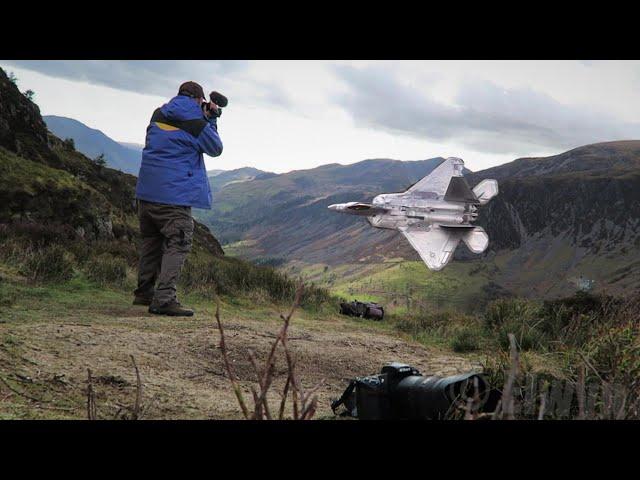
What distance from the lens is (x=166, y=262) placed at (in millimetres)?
6262

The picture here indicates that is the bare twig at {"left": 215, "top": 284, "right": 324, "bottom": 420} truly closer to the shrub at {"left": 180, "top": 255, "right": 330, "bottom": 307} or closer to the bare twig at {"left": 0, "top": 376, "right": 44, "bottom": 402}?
the bare twig at {"left": 0, "top": 376, "right": 44, "bottom": 402}

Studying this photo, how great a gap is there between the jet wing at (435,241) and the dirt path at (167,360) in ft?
3.84

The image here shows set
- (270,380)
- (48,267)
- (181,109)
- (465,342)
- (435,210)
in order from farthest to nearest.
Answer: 1. (48,267)
2. (465,342)
3. (435,210)
4. (181,109)
5. (270,380)

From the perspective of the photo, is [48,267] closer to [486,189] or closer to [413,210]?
[413,210]

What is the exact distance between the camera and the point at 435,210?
6215mm

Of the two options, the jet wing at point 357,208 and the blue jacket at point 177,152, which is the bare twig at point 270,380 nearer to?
the jet wing at point 357,208

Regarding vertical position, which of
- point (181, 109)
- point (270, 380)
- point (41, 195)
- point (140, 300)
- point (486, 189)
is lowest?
point (140, 300)

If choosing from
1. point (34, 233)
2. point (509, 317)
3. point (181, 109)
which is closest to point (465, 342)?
point (509, 317)

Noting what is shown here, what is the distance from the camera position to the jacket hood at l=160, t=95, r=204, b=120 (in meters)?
5.97

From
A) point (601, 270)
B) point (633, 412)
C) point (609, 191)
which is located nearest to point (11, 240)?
point (633, 412)

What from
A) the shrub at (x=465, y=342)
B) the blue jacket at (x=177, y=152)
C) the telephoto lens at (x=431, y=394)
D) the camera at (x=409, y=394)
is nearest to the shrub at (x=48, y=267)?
the blue jacket at (x=177, y=152)

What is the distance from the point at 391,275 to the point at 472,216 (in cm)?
7243

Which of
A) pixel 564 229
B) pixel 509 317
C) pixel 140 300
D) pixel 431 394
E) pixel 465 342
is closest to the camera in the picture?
pixel 431 394

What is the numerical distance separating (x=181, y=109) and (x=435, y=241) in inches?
118
